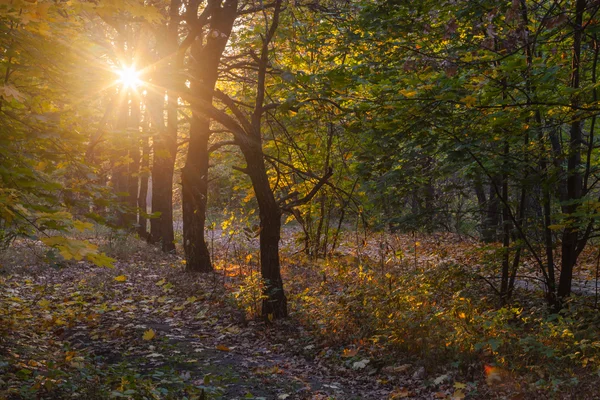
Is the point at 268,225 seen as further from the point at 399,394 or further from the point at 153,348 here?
the point at 399,394

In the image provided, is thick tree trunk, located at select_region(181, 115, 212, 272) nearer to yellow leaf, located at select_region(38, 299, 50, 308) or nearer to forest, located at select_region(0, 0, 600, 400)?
forest, located at select_region(0, 0, 600, 400)

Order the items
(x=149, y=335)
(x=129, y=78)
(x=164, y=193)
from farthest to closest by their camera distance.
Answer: (x=164, y=193) < (x=149, y=335) < (x=129, y=78)

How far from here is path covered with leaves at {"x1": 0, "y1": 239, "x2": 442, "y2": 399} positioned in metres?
5.46

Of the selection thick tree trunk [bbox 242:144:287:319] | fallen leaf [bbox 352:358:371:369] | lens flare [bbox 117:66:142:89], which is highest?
lens flare [bbox 117:66:142:89]

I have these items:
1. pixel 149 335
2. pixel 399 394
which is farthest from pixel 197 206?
pixel 399 394

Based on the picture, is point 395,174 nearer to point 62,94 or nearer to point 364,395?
point 364,395

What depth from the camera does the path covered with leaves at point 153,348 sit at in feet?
17.9

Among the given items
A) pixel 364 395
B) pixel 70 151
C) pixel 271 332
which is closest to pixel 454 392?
pixel 364 395

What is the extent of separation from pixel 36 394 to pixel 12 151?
2.36 metres

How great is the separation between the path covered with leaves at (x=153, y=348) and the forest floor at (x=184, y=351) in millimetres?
18

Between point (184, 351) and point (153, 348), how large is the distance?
0.48m

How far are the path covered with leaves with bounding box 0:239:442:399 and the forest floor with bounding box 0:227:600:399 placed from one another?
0.06ft

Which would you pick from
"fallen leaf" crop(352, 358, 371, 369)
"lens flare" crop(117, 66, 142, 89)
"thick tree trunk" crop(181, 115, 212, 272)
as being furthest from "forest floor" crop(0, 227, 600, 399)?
"lens flare" crop(117, 66, 142, 89)

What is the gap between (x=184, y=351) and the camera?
759 cm
